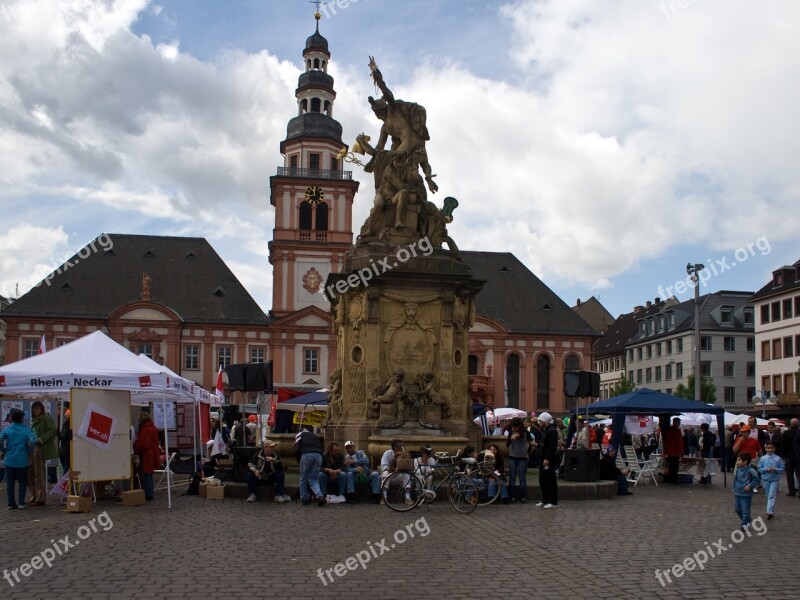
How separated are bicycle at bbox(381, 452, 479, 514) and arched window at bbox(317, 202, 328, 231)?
5981 centimetres

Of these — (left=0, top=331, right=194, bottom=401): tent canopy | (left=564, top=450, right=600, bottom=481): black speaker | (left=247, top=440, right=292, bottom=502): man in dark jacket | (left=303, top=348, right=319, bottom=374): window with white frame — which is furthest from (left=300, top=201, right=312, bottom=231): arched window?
(left=247, top=440, right=292, bottom=502): man in dark jacket

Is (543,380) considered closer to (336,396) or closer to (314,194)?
(314,194)

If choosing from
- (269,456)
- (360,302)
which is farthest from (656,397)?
(269,456)

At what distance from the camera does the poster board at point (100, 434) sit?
15.5m

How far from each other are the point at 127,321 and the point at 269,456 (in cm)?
5770

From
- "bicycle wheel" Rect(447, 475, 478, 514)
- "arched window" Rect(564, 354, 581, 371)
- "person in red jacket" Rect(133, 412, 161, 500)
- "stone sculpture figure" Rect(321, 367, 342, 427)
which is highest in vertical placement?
"arched window" Rect(564, 354, 581, 371)

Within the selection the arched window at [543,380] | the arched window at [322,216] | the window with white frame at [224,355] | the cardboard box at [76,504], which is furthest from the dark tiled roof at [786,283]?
the cardboard box at [76,504]

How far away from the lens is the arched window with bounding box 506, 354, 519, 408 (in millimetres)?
76375

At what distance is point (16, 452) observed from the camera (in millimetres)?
15562

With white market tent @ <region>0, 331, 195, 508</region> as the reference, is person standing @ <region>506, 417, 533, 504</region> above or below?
below

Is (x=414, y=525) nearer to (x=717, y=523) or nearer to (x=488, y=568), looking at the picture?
(x=488, y=568)

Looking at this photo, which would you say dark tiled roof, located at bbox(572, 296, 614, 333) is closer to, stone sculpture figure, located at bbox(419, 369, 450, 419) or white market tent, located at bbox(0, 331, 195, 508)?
stone sculpture figure, located at bbox(419, 369, 450, 419)

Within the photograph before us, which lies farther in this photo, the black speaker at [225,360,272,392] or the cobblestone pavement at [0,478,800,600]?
the black speaker at [225,360,272,392]

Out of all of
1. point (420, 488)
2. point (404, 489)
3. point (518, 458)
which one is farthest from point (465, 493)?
point (518, 458)
